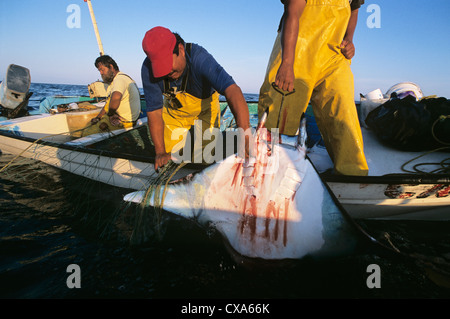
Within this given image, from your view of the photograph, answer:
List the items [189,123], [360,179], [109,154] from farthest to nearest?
[189,123] → [109,154] → [360,179]

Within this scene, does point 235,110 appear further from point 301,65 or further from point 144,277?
point 144,277

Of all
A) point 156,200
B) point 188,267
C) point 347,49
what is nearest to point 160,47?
point 156,200

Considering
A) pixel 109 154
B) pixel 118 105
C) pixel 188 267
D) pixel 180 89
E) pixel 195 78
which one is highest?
pixel 195 78

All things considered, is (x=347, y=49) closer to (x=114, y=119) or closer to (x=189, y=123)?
(x=189, y=123)

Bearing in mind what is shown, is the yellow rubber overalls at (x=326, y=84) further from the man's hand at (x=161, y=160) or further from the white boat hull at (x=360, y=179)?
the man's hand at (x=161, y=160)

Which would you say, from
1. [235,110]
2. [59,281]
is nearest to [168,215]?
[59,281]

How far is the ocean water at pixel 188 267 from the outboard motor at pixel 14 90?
5262 mm

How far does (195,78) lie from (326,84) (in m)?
1.58

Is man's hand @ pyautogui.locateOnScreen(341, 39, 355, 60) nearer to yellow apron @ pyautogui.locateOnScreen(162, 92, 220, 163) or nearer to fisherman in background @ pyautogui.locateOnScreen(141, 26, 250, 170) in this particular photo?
fisherman in background @ pyautogui.locateOnScreen(141, 26, 250, 170)

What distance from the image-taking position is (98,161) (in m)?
3.14

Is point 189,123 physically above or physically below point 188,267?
above

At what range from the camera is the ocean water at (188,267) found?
5.96ft

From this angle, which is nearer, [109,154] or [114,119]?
[109,154]

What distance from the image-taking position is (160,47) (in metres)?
2.08
